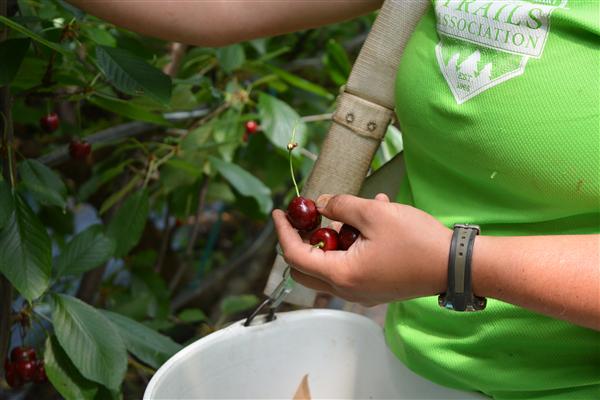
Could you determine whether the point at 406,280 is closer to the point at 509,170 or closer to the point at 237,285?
the point at 509,170

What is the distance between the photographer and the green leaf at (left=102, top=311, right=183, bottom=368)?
1397mm

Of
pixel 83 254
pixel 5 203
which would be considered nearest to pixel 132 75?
pixel 5 203

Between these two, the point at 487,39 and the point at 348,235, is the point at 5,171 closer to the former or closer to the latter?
the point at 348,235

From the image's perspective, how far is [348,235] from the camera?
92 cm

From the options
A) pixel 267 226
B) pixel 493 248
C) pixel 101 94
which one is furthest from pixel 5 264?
pixel 267 226

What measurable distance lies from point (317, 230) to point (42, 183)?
1.84ft

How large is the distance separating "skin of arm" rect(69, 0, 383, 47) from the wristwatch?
50cm

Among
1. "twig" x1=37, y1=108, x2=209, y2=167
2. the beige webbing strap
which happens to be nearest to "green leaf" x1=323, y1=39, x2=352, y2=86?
"twig" x1=37, y1=108, x2=209, y2=167

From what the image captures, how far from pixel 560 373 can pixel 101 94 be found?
0.85 metres

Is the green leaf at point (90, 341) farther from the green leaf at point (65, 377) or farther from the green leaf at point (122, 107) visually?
the green leaf at point (122, 107)

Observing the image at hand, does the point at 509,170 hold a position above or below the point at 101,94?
above

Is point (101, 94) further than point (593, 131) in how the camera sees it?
Yes

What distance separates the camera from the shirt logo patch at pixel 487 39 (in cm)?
90

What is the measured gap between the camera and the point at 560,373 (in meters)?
0.93
